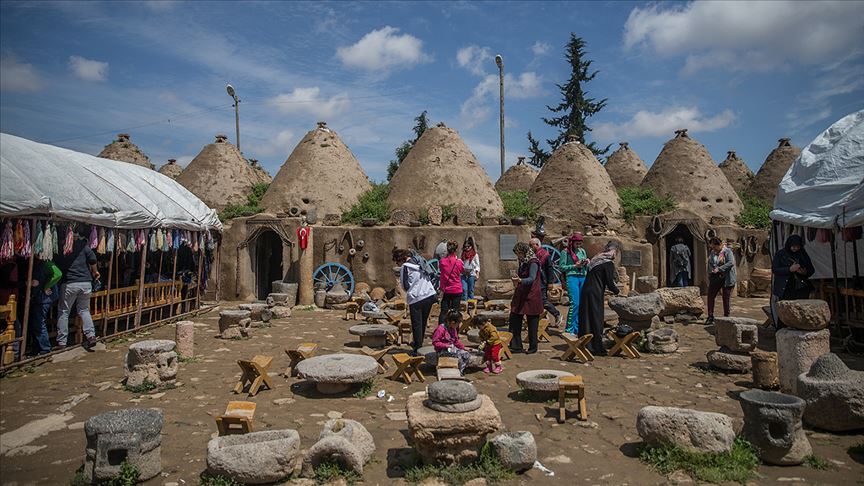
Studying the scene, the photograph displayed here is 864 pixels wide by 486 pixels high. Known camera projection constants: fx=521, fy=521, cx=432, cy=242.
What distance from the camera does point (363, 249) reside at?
13516 mm

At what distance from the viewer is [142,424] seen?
12.2 feet

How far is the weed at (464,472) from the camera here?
11.8 ft

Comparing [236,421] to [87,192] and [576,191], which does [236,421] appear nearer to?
[87,192]

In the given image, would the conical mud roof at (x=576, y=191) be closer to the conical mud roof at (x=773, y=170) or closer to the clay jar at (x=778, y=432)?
the conical mud roof at (x=773, y=170)

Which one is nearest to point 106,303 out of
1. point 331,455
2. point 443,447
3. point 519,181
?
point 331,455

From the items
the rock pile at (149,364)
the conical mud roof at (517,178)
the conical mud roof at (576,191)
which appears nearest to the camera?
the rock pile at (149,364)

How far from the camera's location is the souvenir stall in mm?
6164

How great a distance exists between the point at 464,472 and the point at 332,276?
32.9 feet

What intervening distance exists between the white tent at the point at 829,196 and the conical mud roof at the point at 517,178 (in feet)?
47.2

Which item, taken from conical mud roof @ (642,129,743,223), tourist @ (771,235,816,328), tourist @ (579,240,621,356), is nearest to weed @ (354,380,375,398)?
tourist @ (579,240,621,356)

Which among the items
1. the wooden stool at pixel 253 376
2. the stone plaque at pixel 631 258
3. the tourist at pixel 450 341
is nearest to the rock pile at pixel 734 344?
the tourist at pixel 450 341

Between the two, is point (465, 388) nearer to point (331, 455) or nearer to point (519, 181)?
point (331, 455)

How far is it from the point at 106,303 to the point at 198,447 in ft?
17.5

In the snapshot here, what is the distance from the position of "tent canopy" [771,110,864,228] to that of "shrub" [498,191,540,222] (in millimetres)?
6552
